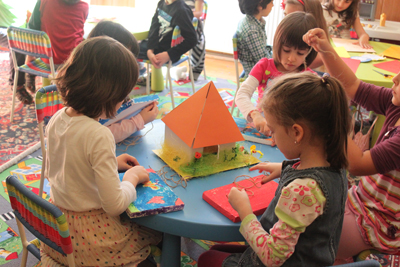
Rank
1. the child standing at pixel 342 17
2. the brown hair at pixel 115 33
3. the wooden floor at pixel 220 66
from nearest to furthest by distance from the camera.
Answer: the brown hair at pixel 115 33
the child standing at pixel 342 17
the wooden floor at pixel 220 66

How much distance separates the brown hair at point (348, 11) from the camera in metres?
3.26

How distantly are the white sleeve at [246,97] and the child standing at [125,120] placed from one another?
0.43 meters

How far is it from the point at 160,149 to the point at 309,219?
0.70 meters

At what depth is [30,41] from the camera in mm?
2818

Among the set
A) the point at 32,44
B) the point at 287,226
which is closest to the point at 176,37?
the point at 32,44

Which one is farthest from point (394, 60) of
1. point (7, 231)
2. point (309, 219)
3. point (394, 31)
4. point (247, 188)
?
point (7, 231)

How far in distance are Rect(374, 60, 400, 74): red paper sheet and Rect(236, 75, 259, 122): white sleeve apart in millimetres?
995

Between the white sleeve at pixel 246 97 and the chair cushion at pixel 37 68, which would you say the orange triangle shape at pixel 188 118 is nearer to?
the white sleeve at pixel 246 97

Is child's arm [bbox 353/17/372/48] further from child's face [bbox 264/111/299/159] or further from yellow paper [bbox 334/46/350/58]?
child's face [bbox 264/111/299/159]

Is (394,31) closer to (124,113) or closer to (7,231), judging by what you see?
(124,113)

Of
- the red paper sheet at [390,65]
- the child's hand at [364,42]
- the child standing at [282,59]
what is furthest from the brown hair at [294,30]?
the child's hand at [364,42]

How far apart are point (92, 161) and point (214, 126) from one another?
18.4 inches

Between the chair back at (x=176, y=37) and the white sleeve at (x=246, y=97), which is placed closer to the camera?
the white sleeve at (x=246, y=97)

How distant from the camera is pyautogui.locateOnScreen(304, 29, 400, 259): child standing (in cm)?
119
